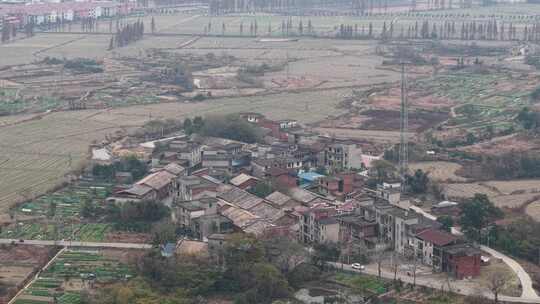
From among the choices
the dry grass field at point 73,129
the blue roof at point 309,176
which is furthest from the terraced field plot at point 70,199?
the blue roof at point 309,176

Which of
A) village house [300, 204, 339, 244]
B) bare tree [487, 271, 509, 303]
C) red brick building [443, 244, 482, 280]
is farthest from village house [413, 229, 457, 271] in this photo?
village house [300, 204, 339, 244]

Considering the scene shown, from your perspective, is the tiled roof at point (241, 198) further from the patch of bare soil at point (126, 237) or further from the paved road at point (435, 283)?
the paved road at point (435, 283)

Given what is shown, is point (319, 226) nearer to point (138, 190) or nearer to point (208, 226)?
point (208, 226)

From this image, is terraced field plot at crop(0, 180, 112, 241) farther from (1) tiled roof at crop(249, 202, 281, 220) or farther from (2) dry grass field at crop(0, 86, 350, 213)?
(1) tiled roof at crop(249, 202, 281, 220)

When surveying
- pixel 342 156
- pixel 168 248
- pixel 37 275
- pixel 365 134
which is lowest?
pixel 37 275

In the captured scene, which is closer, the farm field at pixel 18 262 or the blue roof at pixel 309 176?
the farm field at pixel 18 262

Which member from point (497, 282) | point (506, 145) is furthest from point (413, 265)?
point (506, 145)

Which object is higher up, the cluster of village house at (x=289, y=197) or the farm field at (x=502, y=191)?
the cluster of village house at (x=289, y=197)
